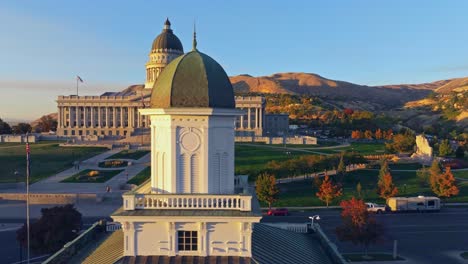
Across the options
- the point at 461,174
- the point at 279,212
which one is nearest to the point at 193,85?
the point at 279,212

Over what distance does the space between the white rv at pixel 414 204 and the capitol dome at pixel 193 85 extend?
42.2m

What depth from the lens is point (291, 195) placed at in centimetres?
6038

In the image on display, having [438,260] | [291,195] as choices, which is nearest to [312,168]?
[291,195]

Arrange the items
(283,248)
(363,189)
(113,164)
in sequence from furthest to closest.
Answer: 1. (113,164)
2. (363,189)
3. (283,248)

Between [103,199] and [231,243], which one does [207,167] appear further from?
[103,199]

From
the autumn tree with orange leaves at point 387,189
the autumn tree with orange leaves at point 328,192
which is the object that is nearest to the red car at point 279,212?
the autumn tree with orange leaves at point 328,192

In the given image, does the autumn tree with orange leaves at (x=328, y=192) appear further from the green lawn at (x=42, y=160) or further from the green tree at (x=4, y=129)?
the green tree at (x=4, y=129)

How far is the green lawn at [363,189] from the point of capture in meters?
57.4

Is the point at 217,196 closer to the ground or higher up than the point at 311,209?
higher up

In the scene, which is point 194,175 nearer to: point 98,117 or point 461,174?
point 461,174

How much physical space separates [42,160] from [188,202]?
3547 inches

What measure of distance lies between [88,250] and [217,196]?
788 centimetres

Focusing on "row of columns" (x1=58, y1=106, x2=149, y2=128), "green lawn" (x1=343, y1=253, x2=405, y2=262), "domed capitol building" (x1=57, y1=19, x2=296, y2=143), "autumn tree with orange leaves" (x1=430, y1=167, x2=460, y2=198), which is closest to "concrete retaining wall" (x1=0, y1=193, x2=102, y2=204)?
"green lawn" (x1=343, y1=253, x2=405, y2=262)

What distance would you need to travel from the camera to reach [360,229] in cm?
3503
